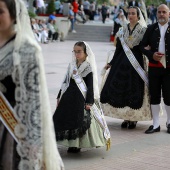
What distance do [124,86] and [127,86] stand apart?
1.6 inches

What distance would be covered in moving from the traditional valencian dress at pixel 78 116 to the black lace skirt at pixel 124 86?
1.52 meters

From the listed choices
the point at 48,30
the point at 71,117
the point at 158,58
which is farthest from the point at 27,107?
the point at 48,30

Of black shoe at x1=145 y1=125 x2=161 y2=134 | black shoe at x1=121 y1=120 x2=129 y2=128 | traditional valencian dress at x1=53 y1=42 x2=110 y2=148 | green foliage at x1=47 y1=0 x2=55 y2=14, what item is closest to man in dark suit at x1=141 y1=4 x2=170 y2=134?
black shoe at x1=145 y1=125 x2=161 y2=134

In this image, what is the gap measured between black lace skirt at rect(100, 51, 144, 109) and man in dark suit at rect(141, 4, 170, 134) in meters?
0.24

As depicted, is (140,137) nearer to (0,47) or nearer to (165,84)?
(165,84)

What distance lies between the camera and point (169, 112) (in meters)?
7.41

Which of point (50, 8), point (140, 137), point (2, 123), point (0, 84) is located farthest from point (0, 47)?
point (50, 8)

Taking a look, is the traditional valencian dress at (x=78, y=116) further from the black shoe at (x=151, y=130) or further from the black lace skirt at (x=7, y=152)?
the black lace skirt at (x=7, y=152)

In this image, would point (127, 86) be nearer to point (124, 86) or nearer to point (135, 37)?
point (124, 86)

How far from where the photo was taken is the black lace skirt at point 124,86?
24.5 ft

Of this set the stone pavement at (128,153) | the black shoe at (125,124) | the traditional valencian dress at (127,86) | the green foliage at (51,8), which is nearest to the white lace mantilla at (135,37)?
the traditional valencian dress at (127,86)

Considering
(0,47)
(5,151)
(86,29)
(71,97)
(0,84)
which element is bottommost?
(86,29)

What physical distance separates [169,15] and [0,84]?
16.1 feet

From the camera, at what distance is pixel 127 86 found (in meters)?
7.52
